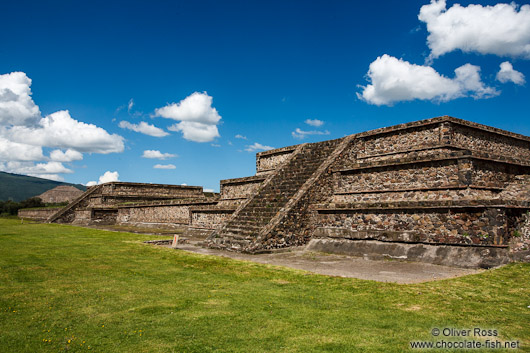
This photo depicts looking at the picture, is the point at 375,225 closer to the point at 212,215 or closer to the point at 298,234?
the point at 298,234

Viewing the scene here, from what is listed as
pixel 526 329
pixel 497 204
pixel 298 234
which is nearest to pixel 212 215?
pixel 298 234

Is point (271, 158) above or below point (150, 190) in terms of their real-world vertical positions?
above

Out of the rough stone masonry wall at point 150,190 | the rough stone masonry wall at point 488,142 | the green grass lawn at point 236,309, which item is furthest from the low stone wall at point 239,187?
the rough stone masonry wall at point 150,190

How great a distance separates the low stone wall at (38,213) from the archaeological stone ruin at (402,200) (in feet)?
88.2

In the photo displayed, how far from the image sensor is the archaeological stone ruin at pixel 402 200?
948 centimetres

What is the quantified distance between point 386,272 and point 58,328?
6.82 meters

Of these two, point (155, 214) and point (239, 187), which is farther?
point (155, 214)

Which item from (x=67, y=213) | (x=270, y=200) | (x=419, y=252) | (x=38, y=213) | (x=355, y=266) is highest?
(x=270, y=200)

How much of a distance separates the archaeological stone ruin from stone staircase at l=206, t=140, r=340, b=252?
0.05 m

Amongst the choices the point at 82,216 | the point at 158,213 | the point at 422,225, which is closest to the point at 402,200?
the point at 422,225

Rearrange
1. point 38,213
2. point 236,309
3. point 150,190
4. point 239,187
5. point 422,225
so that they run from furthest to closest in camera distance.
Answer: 1. point 38,213
2. point 150,190
3. point 239,187
4. point 422,225
5. point 236,309

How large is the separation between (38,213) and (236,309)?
42.8 m

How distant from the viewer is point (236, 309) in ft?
17.5

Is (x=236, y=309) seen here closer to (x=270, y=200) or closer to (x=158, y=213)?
(x=270, y=200)
